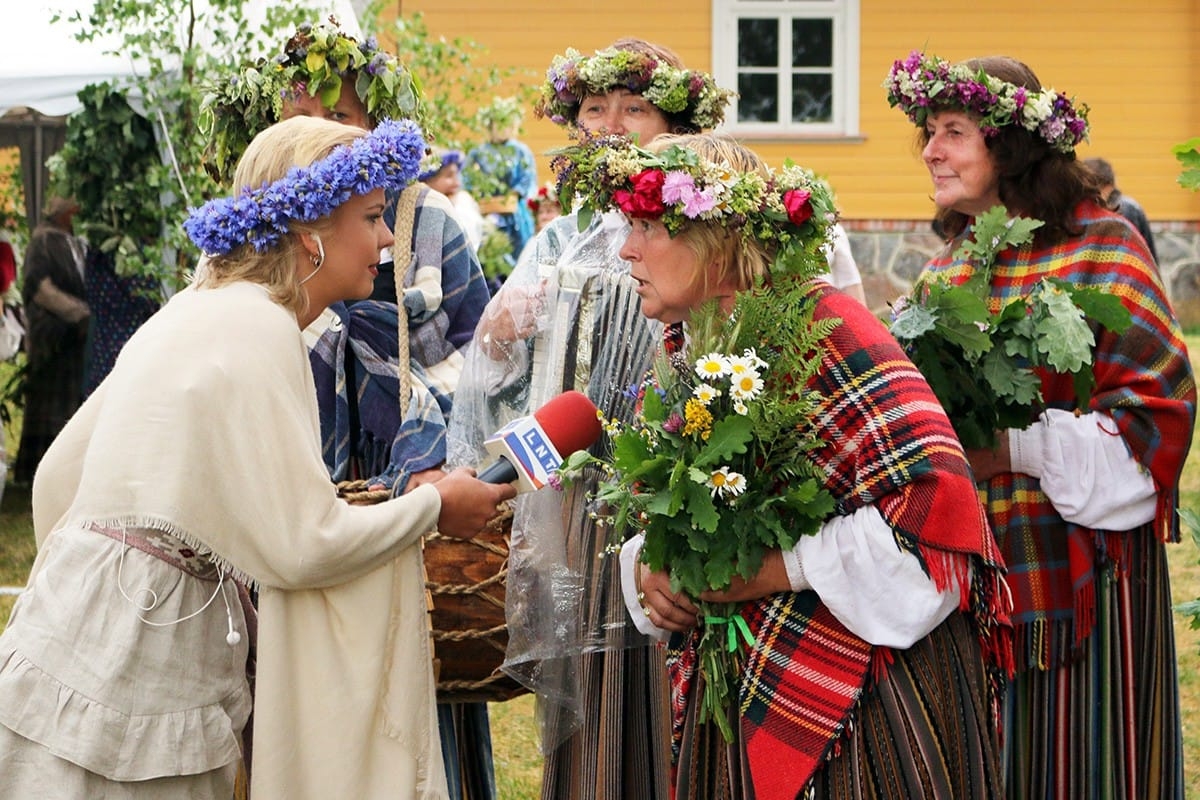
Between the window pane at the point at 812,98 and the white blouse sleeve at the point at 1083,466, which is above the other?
the window pane at the point at 812,98

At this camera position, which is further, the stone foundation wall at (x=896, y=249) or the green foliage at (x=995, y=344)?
the stone foundation wall at (x=896, y=249)

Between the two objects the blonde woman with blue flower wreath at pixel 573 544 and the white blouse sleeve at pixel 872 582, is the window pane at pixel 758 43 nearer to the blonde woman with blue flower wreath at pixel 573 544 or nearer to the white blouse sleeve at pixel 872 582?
the blonde woman with blue flower wreath at pixel 573 544

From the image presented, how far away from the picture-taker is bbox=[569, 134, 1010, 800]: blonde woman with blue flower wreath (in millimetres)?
2797

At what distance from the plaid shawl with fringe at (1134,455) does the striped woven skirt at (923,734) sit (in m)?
0.82

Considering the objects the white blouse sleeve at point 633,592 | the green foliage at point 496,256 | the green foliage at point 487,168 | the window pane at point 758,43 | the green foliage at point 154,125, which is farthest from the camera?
the window pane at point 758,43

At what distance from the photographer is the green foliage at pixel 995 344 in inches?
134

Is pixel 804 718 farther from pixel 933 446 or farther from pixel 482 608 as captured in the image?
pixel 482 608

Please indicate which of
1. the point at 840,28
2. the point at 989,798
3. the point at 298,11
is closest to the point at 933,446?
the point at 989,798

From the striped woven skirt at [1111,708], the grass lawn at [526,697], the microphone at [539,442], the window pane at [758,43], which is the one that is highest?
the window pane at [758,43]

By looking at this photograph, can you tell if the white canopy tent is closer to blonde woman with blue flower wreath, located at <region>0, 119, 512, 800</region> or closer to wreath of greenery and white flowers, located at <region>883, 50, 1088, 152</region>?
wreath of greenery and white flowers, located at <region>883, 50, 1088, 152</region>

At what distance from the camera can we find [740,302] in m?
2.90

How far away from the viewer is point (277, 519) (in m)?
2.79

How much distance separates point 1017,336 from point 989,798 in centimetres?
110

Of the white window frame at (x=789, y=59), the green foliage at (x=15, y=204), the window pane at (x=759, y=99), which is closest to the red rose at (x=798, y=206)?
the green foliage at (x=15, y=204)
